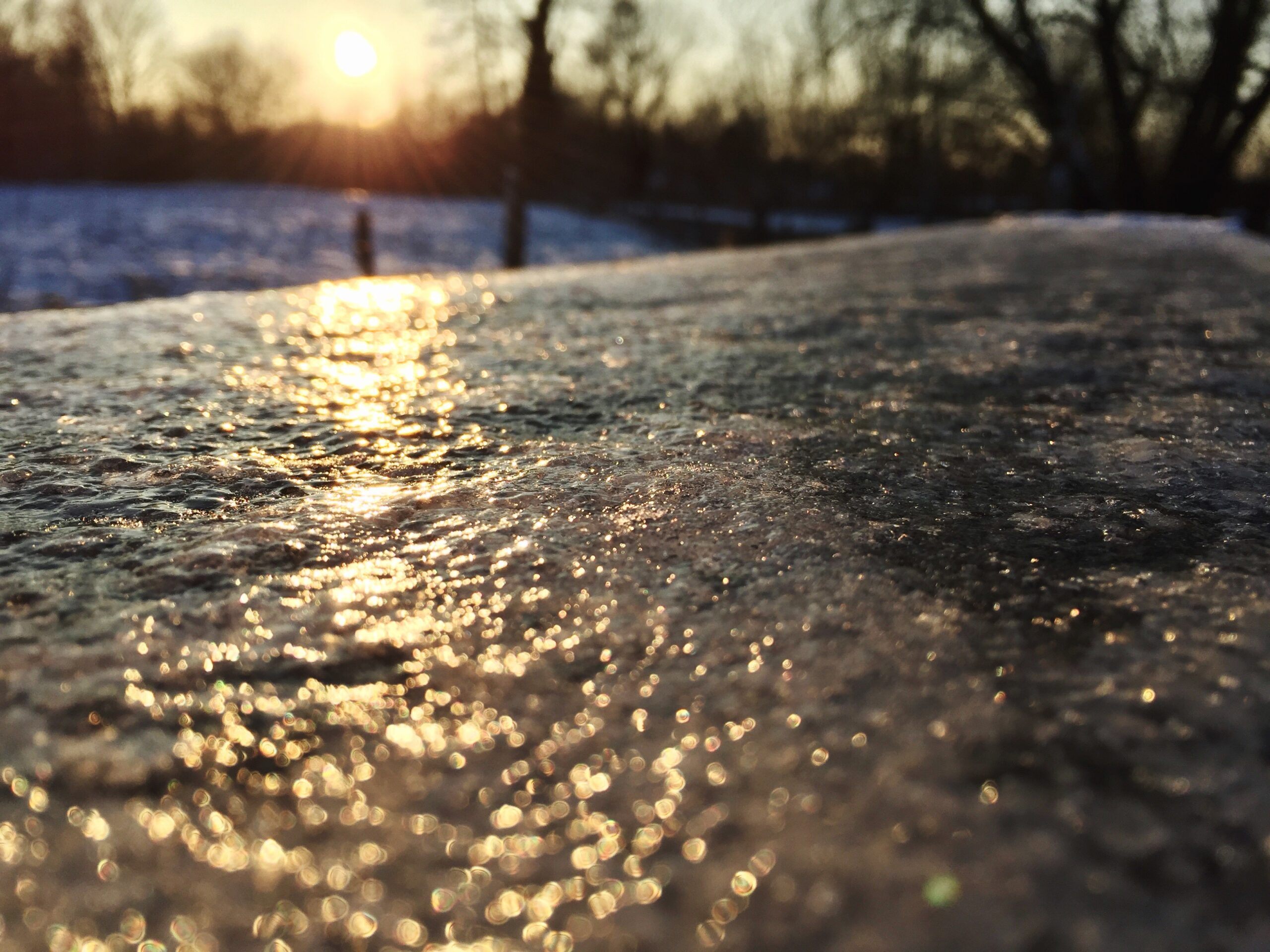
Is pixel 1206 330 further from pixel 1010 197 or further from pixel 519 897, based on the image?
pixel 1010 197

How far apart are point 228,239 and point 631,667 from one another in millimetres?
13958

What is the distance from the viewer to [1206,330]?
186 cm

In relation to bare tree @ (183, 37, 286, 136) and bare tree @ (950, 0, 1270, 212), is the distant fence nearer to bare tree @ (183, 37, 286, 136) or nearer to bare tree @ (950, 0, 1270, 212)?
bare tree @ (950, 0, 1270, 212)

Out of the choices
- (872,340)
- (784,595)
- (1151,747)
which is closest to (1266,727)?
(1151,747)

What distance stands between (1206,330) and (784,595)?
170cm

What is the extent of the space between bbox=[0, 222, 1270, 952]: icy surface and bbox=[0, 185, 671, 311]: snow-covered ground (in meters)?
6.73

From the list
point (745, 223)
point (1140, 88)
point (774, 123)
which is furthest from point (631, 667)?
point (774, 123)

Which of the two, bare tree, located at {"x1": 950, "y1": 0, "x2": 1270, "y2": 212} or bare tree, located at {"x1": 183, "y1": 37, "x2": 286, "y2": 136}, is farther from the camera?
bare tree, located at {"x1": 183, "y1": 37, "x2": 286, "y2": 136}

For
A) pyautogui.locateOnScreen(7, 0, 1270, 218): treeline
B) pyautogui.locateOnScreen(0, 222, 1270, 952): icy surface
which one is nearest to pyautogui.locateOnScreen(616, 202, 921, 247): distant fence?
pyautogui.locateOnScreen(7, 0, 1270, 218): treeline

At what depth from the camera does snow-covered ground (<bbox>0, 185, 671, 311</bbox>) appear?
9117 millimetres

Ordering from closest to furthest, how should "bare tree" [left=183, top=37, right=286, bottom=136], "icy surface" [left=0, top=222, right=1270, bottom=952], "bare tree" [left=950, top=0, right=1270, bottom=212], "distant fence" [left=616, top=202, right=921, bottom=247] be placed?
"icy surface" [left=0, top=222, right=1270, bottom=952], "bare tree" [left=950, top=0, right=1270, bottom=212], "distant fence" [left=616, top=202, right=921, bottom=247], "bare tree" [left=183, top=37, right=286, bottom=136]

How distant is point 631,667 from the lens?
2.01ft

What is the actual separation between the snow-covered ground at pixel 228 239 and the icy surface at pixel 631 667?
673cm

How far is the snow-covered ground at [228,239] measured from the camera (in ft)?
29.9
